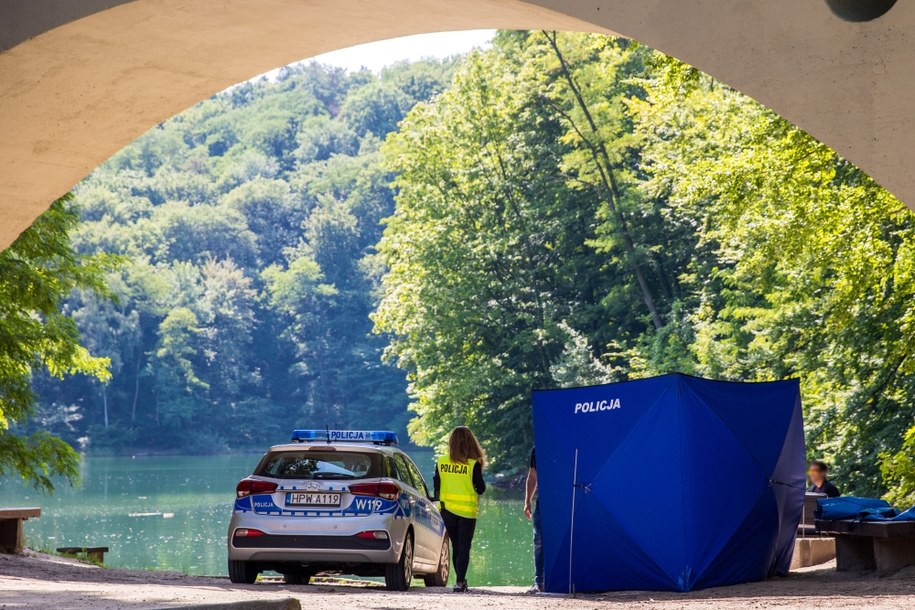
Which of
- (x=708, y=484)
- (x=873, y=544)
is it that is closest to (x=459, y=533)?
(x=708, y=484)

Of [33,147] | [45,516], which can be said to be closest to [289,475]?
[33,147]

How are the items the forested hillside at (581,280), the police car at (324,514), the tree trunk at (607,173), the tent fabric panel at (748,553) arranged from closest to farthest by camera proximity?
1. the tent fabric panel at (748,553)
2. the police car at (324,514)
3. the forested hillside at (581,280)
4. the tree trunk at (607,173)

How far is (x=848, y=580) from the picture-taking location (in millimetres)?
11070

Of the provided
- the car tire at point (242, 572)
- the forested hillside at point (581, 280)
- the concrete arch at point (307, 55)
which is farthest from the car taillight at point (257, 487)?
the forested hillside at point (581, 280)

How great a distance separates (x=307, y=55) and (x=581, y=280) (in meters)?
Result: 35.4

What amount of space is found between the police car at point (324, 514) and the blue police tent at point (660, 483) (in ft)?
4.58

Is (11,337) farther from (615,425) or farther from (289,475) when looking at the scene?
(615,425)

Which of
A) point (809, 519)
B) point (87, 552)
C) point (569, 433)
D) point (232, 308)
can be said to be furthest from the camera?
point (232, 308)

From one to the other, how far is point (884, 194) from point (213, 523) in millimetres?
29611

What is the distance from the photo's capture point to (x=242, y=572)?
39.9 feet

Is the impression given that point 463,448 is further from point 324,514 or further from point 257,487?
point 257,487

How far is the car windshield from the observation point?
39.0ft

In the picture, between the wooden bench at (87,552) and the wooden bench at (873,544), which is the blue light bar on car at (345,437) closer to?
the wooden bench at (873,544)

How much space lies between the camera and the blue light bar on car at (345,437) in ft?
41.5
